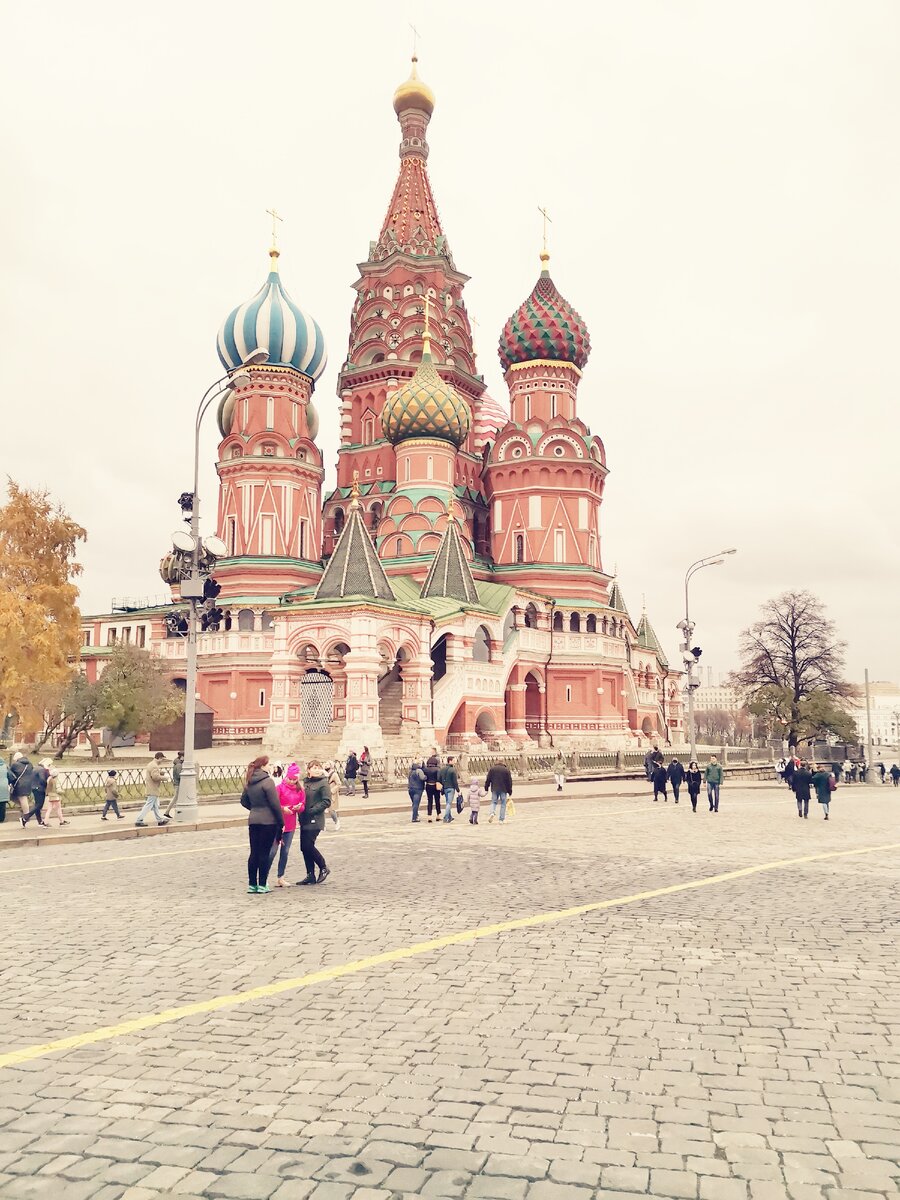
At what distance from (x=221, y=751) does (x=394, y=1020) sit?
121 ft

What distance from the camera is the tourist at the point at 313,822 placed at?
1111cm

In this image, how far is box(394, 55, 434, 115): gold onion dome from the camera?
58.2m

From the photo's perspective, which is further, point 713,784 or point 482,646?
point 482,646

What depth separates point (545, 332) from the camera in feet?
172

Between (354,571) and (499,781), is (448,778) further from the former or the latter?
(354,571)

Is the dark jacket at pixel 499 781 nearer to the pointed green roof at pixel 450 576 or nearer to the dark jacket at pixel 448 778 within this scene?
the dark jacket at pixel 448 778

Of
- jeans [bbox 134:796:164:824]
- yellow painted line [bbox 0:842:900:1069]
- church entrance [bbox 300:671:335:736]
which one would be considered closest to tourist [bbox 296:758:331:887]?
yellow painted line [bbox 0:842:900:1069]

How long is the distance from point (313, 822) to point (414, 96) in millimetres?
57757

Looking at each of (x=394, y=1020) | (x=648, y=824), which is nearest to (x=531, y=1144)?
(x=394, y=1020)

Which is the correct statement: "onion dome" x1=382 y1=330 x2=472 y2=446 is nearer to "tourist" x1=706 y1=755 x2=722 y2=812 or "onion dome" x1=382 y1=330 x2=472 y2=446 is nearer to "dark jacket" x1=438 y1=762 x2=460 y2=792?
"tourist" x1=706 y1=755 x2=722 y2=812

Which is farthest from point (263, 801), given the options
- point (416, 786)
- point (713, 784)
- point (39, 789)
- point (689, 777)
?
point (689, 777)

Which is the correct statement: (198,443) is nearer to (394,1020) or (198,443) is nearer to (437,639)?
(394,1020)

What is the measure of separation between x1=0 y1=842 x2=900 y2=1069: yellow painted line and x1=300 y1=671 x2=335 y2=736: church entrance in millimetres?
28445

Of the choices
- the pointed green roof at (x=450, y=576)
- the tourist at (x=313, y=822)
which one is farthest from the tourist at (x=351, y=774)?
the tourist at (x=313, y=822)
